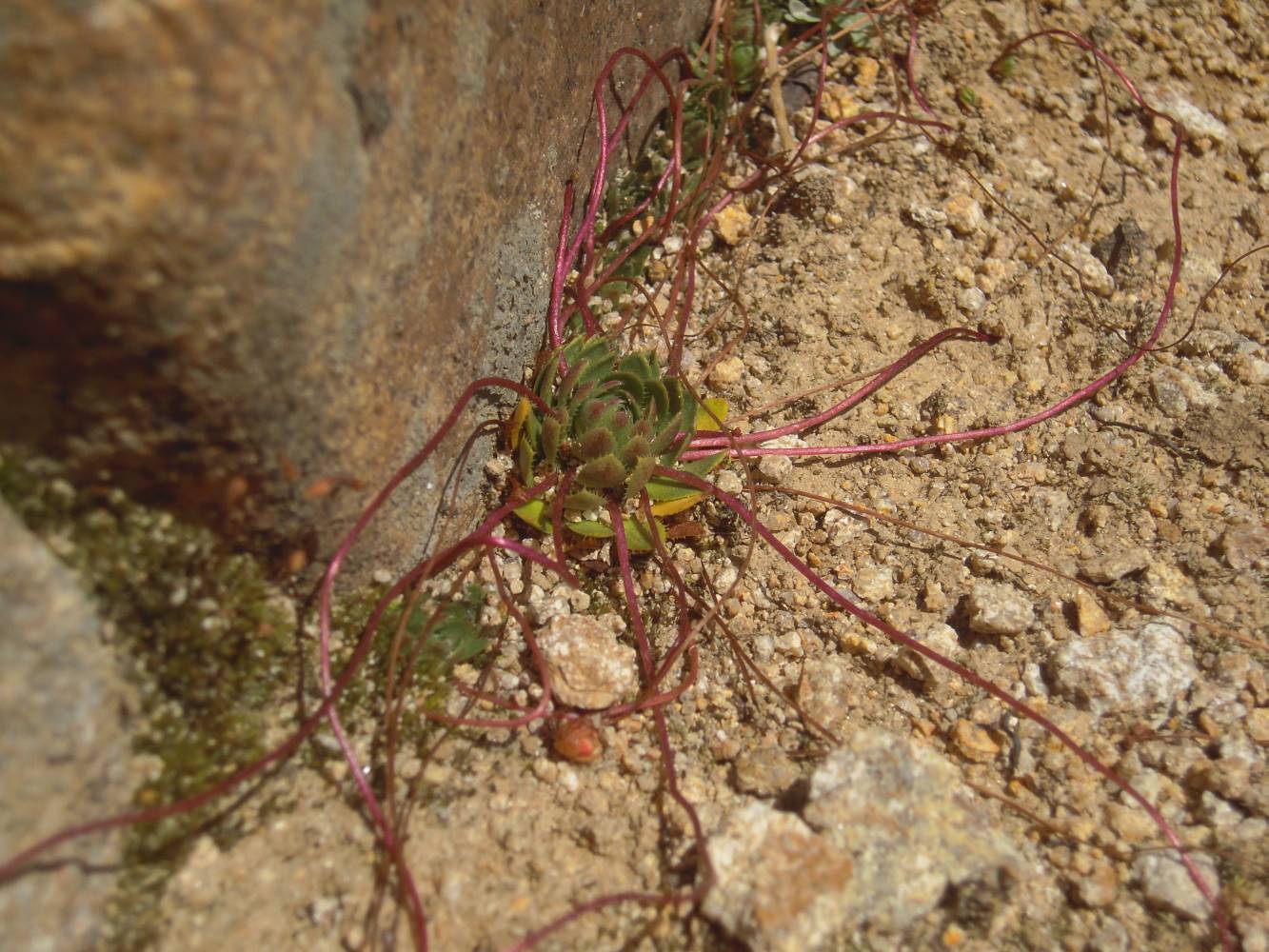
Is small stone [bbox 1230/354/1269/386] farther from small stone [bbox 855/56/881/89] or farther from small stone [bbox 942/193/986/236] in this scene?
small stone [bbox 855/56/881/89]

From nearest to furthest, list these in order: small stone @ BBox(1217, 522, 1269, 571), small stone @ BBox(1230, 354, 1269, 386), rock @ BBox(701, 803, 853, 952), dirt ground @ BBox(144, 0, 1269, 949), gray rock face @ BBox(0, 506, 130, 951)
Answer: gray rock face @ BBox(0, 506, 130, 951) < rock @ BBox(701, 803, 853, 952) < dirt ground @ BBox(144, 0, 1269, 949) < small stone @ BBox(1217, 522, 1269, 571) < small stone @ BBox(1230, 354, 1269, 386)

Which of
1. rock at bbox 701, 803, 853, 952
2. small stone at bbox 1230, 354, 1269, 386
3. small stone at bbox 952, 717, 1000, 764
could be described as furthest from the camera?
small stone at bbox 1230, 354, 1269, 386

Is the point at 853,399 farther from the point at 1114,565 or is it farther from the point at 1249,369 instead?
the point at 1249,369

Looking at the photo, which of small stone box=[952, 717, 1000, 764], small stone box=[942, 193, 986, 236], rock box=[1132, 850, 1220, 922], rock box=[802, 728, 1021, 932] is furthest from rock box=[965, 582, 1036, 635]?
small stone box=[942, 193, 986, 236]

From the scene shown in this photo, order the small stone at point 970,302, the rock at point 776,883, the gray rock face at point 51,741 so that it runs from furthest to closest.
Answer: the small stone at point 970,302 < the rock at point 776,883 < the gray rock face at point 51,741

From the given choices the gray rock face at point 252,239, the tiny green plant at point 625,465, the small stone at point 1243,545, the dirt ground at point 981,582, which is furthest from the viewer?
the small stone at point 1243,545

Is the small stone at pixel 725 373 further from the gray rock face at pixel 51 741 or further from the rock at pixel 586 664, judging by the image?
the gray rock face at pixel 51 741

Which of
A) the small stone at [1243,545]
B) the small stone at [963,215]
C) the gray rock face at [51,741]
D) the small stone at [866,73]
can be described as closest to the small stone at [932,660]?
the small stone at [1243,545]

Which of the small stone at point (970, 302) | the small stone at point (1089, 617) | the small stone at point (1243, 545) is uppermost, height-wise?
the small stone at point (970, 302)
